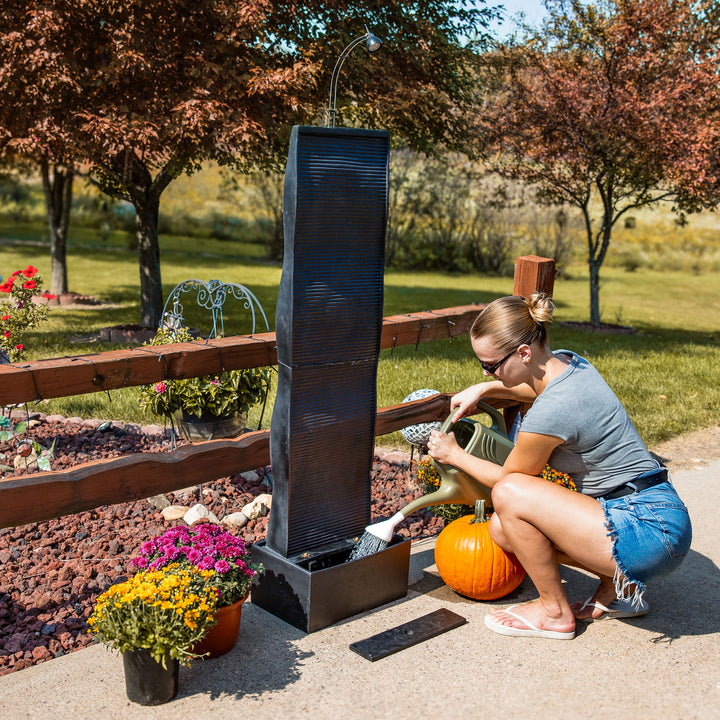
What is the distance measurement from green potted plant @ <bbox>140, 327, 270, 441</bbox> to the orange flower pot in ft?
6.67

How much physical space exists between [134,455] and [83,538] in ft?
4.53

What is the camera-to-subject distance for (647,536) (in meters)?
2.91

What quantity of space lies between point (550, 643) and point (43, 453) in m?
3.49

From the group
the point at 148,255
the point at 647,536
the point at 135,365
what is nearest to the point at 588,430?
the point at 647,536

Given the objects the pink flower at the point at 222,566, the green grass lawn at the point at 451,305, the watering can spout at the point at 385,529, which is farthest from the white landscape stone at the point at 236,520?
the green grass lawn at the point at 451,305

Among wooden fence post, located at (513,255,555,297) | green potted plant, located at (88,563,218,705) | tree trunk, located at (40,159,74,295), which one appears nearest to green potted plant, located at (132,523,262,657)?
green potted plant, located at (88,563,218,705)

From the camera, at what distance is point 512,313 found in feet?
9.73

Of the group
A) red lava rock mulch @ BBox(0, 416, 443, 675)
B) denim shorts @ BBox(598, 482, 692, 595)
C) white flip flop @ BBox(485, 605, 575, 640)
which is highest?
denim shorts @ BBox(598, 482, 692, 595)

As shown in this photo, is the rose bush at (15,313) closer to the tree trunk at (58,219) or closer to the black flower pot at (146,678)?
the black flower pot at (146,678)

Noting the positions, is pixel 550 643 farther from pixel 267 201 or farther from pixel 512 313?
pixel 267 201

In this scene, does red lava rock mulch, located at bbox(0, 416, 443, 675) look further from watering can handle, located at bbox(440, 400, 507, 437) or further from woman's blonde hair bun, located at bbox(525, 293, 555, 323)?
woman's blonde hair bun, located at bbox(525, 293, 555, 323)

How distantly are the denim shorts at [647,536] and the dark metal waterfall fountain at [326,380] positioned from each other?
90 cm

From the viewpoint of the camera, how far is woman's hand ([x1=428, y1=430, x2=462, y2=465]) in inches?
125

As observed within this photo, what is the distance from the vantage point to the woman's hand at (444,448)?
10.4 ft
